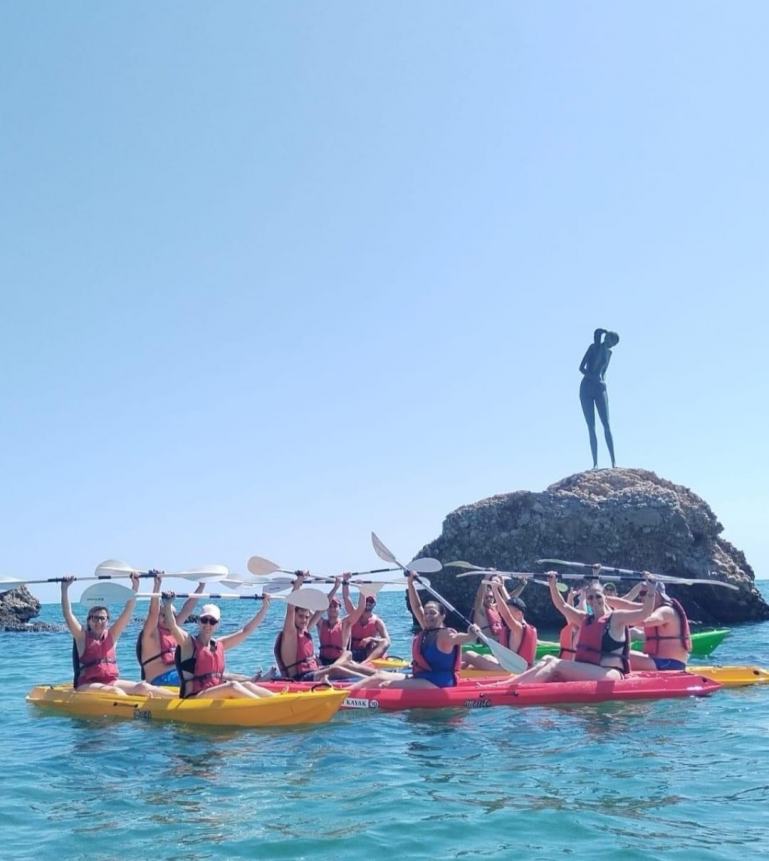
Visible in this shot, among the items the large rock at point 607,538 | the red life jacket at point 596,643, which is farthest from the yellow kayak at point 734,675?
the large rock at point 607,538

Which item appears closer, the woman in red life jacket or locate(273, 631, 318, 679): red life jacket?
locate(273, 631, 318, 679): red life jacket

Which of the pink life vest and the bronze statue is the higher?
the bronze statue

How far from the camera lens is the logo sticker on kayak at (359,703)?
1012 centimetres

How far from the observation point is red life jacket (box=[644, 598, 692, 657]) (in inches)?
455

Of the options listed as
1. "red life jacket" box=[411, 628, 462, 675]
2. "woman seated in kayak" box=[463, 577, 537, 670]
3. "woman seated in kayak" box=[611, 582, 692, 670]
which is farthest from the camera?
"woman seated in kayak" box=[463, 577, 537, 670]

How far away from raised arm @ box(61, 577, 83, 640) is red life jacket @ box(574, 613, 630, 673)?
19.4 feet

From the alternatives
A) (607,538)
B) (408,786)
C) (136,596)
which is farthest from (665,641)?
(607,538)

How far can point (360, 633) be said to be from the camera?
13516 mm

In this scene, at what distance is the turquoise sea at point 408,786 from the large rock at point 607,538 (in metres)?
10.8

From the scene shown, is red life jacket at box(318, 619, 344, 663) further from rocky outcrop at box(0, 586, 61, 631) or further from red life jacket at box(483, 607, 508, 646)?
rocky outcrop at box(0, 586, 61, 631)

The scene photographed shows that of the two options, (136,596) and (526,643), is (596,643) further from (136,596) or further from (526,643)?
(136,596)

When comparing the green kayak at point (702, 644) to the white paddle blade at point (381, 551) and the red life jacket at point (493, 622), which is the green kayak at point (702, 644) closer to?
the red life jacket at point (493, 622)

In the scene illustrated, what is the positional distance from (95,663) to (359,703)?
3.16 m

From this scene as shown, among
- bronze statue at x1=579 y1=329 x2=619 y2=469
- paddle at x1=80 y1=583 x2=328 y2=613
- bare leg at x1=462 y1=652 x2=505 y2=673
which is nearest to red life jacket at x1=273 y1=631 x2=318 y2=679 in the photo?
paddle at x1=80 y1=583 x2=328 y2=613
